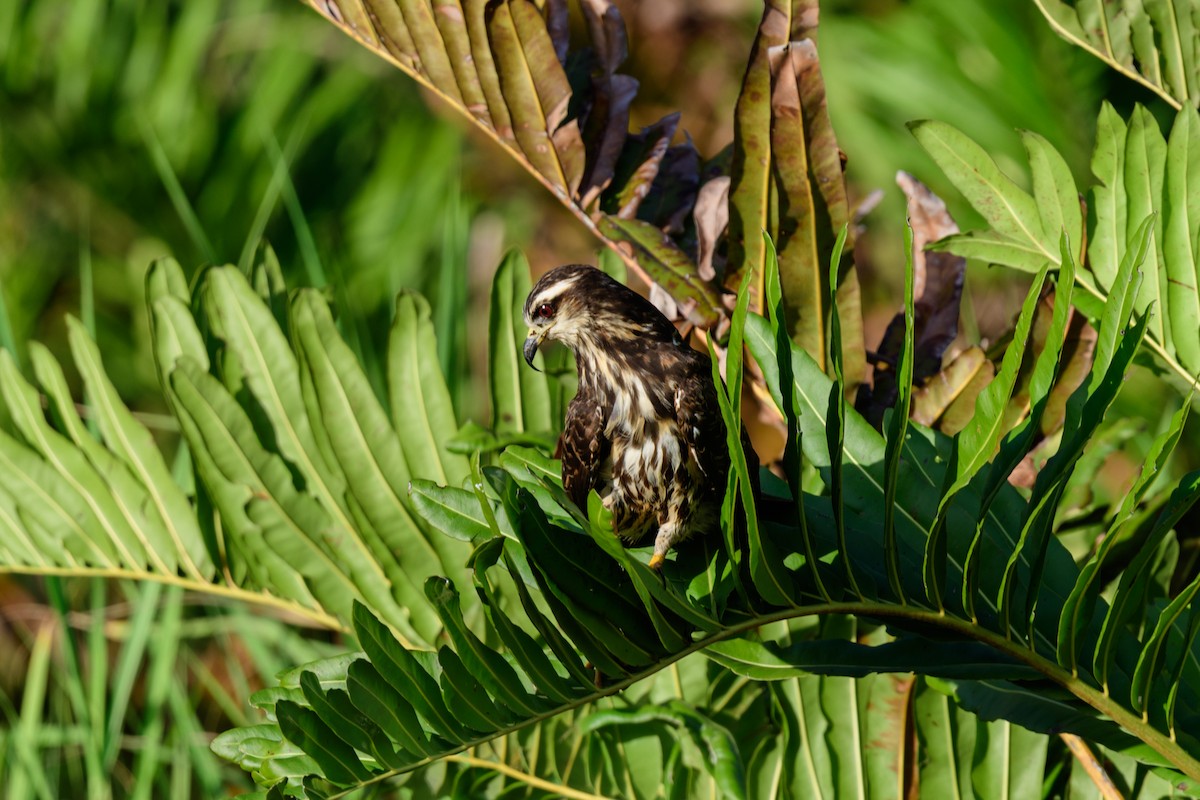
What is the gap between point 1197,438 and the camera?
269 cm

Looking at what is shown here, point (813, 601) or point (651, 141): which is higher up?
point (651, 141)

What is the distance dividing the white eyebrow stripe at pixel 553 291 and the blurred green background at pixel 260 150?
89 centimetres

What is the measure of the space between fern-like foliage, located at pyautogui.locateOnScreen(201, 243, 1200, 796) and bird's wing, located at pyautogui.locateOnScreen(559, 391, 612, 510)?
0.08 metres

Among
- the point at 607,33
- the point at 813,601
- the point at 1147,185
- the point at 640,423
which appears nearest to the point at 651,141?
the point at 607,33

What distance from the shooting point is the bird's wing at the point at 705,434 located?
142cm

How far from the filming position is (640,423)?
148 centimetres

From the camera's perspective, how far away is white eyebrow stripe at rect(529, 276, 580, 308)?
1688 millimetres

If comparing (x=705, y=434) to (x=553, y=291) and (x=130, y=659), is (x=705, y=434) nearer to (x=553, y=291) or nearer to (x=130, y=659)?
(x=553, y=291)

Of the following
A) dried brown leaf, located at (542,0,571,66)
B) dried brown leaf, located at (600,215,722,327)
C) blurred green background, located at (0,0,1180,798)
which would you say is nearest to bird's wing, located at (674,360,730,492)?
dried brown leaf, located at (600,215,722,327)

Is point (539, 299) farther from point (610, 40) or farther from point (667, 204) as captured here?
point (610, 40)

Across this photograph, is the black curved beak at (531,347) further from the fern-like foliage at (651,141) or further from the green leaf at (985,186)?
the green leaf at (985,186)

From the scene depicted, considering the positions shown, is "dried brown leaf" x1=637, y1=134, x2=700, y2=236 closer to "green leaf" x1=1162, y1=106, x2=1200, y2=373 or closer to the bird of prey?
the bird of prey

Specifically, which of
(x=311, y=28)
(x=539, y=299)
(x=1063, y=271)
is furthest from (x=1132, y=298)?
(x=311, y=28)

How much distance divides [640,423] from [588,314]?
241 millimetres
